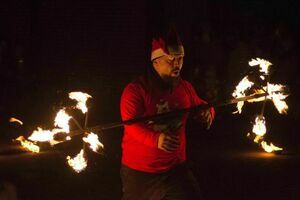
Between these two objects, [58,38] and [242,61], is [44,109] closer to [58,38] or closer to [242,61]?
[58,38]

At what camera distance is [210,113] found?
5699 millimetres

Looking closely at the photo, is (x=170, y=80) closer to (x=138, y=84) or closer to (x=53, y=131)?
(x=138, y=84)

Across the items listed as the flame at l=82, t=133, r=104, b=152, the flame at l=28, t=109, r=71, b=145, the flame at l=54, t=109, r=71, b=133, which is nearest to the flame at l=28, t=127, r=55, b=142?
the flame at l=28, t=109, r=71, b=145

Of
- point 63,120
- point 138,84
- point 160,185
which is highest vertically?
point 138,84

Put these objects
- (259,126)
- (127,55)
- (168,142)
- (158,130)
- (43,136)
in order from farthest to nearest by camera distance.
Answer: (127,55) → (259,126) → (158,130) → (43,136) → (168,142)

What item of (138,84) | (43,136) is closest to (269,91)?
(138,84)

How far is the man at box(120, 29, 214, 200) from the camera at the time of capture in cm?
539

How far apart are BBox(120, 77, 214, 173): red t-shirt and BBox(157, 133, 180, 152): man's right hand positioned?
0.72ft

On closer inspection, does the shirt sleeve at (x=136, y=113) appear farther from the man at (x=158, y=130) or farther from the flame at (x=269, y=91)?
the flame at (x=269, y=91)

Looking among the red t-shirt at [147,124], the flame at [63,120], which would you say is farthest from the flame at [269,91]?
the flame at [63,120]

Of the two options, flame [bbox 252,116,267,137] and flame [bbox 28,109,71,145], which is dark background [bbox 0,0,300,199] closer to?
flame [bbox 252,116,267,137]

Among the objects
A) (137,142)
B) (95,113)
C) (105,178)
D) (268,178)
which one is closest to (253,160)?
(268,178)

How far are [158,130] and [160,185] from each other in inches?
18.3

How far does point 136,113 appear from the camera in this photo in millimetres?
5309
